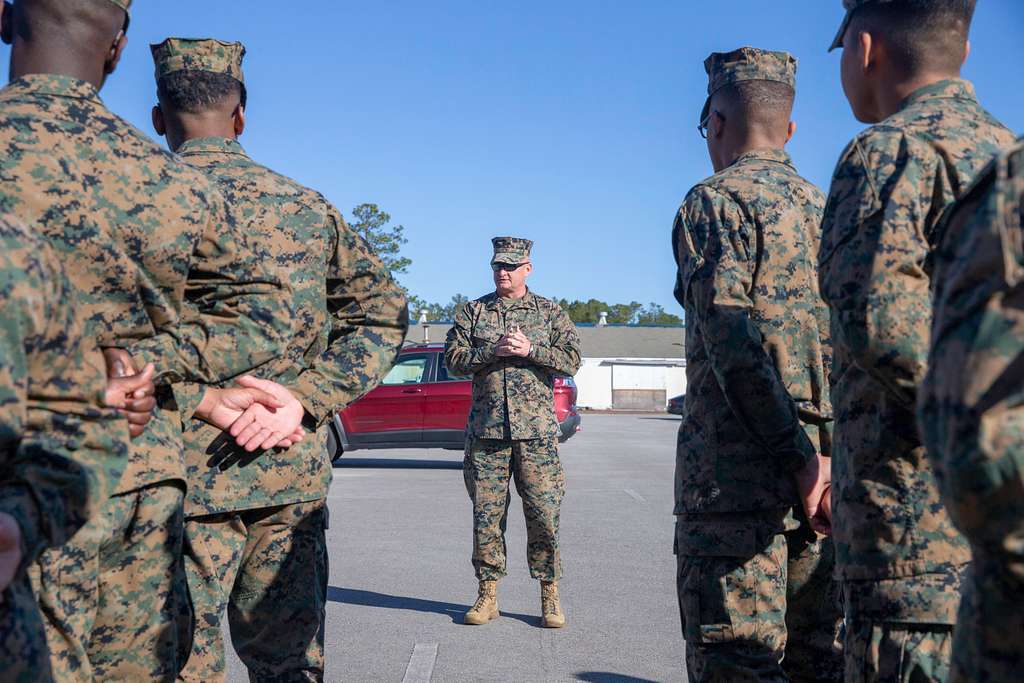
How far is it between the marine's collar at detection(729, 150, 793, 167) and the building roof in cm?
5813

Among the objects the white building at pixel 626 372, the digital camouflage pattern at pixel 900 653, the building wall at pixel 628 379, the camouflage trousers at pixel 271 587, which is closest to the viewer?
the digital camouflage pattern at pixel 900 653

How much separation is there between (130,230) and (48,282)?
84 centimetres

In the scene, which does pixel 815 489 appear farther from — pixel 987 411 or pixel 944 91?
pixel 987 411

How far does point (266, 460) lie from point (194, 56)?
1.34 metres

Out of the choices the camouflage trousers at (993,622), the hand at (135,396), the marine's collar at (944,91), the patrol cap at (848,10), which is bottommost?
the camouflage trousers at (993,622)

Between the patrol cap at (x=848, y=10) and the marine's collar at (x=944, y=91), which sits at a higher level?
the patrol cap at (x=848, y=10)

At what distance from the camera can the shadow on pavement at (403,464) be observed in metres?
17.7

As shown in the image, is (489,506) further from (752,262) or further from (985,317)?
(985,317)

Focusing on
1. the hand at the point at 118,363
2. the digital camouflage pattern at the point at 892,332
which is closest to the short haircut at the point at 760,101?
the digital camouflage pattern at the point at 892,332

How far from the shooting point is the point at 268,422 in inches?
131

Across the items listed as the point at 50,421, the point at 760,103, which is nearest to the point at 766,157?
the point at 760,103

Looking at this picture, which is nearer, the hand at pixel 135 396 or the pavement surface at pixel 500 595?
the hand at pixel 135 396

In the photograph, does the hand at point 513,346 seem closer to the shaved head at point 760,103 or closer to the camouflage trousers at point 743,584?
the shaved head at point 760,103

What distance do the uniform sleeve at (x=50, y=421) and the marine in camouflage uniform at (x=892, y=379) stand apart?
1633mm
